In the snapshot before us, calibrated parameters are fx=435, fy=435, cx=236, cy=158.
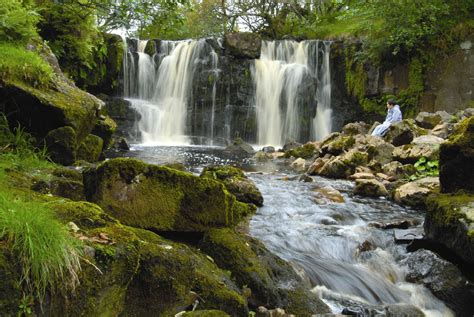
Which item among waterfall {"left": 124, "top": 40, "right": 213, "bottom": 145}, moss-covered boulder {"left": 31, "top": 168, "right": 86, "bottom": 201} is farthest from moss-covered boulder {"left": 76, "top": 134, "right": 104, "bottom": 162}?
waterfall {"left": 124, "top": 40, "right": 213, "bottom": 145}

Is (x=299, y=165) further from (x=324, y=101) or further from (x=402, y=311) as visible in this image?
(x=324, y=101)

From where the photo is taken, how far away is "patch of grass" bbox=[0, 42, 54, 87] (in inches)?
263

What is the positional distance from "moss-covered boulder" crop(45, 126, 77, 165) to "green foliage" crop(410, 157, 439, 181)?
7.20 meters

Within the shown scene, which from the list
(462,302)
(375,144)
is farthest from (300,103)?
(462,302)

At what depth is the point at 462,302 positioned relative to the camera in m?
4.54

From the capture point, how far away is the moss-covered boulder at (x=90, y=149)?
8654 millimetres

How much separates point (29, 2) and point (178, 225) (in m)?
7.95

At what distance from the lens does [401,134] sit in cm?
1273

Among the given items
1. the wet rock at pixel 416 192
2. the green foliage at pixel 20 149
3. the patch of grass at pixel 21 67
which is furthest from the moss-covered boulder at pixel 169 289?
the wet rock at pixel 416 192

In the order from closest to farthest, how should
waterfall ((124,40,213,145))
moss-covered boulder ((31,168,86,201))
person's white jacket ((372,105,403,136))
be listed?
moss-covered boulder ((31,168,86,201)) → person's white jacket ((372,105,403,136)) → waterfall ((124,40,213,145))

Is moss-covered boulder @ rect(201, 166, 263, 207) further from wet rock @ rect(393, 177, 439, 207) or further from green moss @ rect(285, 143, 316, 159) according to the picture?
green moss @ rect(285, 143, 316, 159)

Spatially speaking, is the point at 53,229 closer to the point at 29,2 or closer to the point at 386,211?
the point at 386,211

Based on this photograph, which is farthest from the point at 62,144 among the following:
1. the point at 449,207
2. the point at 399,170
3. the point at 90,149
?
the point at 399,170

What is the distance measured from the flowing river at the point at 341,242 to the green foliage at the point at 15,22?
5.12m
